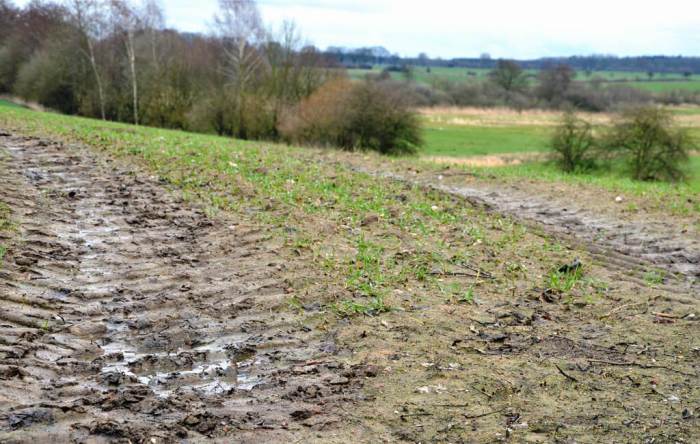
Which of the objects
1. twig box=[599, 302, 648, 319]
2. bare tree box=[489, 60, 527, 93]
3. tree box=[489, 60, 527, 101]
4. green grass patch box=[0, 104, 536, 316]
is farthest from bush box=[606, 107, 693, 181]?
bare tree box=[489, 60, 527, 93]

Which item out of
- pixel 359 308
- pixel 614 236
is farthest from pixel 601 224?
pixel 359 308

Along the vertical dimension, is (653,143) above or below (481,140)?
above

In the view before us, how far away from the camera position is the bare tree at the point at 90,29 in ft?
135

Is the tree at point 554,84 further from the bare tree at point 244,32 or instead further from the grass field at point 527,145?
the bare tree at point 244,32

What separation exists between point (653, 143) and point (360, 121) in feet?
38.4

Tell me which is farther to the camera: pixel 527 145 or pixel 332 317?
pixel 527 145

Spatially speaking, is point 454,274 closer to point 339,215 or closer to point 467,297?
point 467,297

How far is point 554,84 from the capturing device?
259ft

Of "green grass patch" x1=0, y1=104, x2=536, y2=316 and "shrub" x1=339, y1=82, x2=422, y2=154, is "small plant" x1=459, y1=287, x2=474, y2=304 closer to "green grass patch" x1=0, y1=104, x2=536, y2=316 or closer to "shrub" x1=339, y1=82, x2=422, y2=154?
"green grass patch" x1=0, y1=104, x2=536, y2=316

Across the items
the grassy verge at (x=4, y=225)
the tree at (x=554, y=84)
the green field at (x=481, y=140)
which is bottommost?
the green field at (x=481, y=140)

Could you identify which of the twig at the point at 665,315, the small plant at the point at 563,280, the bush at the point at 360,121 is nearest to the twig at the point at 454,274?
the small plant at the point at 563,280

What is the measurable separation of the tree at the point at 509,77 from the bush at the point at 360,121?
5531 cm

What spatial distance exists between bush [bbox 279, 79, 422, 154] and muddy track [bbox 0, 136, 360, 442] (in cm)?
2194

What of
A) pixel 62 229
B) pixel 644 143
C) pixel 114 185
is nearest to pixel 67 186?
pixel 114 185
